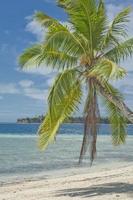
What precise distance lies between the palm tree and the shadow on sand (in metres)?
1.11

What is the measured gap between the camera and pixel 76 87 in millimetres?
12992

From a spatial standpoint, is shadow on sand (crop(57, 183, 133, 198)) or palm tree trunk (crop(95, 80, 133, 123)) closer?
palm tree trunk (crop(95, 80, 133, 123))

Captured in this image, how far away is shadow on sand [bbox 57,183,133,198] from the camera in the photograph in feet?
42.9

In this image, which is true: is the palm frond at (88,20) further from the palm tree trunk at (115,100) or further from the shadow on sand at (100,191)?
the shadow on sand at (100,191)

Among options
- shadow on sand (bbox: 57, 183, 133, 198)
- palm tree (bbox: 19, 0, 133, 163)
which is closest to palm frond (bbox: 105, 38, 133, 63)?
palm tree (bbox: 19, 0, 133, 163)

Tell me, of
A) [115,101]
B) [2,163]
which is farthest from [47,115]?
[2,163]

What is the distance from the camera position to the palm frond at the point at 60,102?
40.9 ft

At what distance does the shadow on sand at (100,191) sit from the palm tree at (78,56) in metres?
1.11

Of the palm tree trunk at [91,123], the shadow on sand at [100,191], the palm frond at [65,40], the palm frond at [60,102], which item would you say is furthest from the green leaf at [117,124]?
the palm frond at [65,40]

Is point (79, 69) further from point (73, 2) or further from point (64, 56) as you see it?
point (73, 2)

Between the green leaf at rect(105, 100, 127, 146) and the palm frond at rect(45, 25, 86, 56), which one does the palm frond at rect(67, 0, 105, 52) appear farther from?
the green leaf at rect(105, 100, 127, 146)

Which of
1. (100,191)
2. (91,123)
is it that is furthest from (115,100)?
(100,191)

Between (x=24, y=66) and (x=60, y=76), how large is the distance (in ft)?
4.31

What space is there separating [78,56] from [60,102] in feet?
4.39
